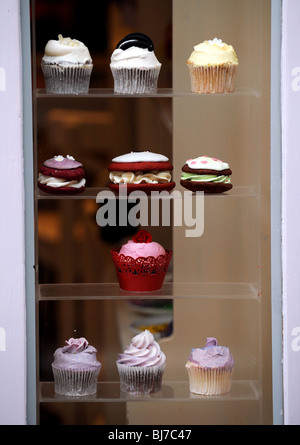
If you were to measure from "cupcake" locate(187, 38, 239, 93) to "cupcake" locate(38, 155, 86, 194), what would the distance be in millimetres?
496

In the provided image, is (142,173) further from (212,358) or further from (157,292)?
(212,358)

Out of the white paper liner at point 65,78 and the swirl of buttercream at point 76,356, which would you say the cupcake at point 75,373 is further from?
the white paper liner at point 65,78

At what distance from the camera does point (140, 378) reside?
243 cm

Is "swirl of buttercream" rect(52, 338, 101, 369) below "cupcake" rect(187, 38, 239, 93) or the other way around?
below

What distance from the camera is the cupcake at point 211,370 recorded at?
2.41 metres

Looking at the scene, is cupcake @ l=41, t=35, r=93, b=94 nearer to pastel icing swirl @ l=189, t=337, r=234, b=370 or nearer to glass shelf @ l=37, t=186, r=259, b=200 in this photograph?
glass shelf @ l=37, t=186, r=259, b=200

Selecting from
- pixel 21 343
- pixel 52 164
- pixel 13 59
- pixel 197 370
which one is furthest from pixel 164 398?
pixel 13 59

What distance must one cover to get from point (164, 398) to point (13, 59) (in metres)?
1.20

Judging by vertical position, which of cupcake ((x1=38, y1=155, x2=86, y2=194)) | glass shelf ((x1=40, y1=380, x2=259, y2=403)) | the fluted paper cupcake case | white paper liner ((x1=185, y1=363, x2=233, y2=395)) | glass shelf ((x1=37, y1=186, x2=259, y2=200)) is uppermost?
cupcake ((x1=38, y1=155, x2=86, y2=194))

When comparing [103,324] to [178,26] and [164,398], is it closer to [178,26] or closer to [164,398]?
[164,398]

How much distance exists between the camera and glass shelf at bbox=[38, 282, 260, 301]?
7.98ft

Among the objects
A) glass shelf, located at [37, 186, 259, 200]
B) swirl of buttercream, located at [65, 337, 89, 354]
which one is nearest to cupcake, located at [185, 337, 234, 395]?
swirl of buttercream, located at [65, 337, 89, 354]

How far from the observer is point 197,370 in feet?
7.96

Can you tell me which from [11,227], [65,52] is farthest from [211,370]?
[65,52]
